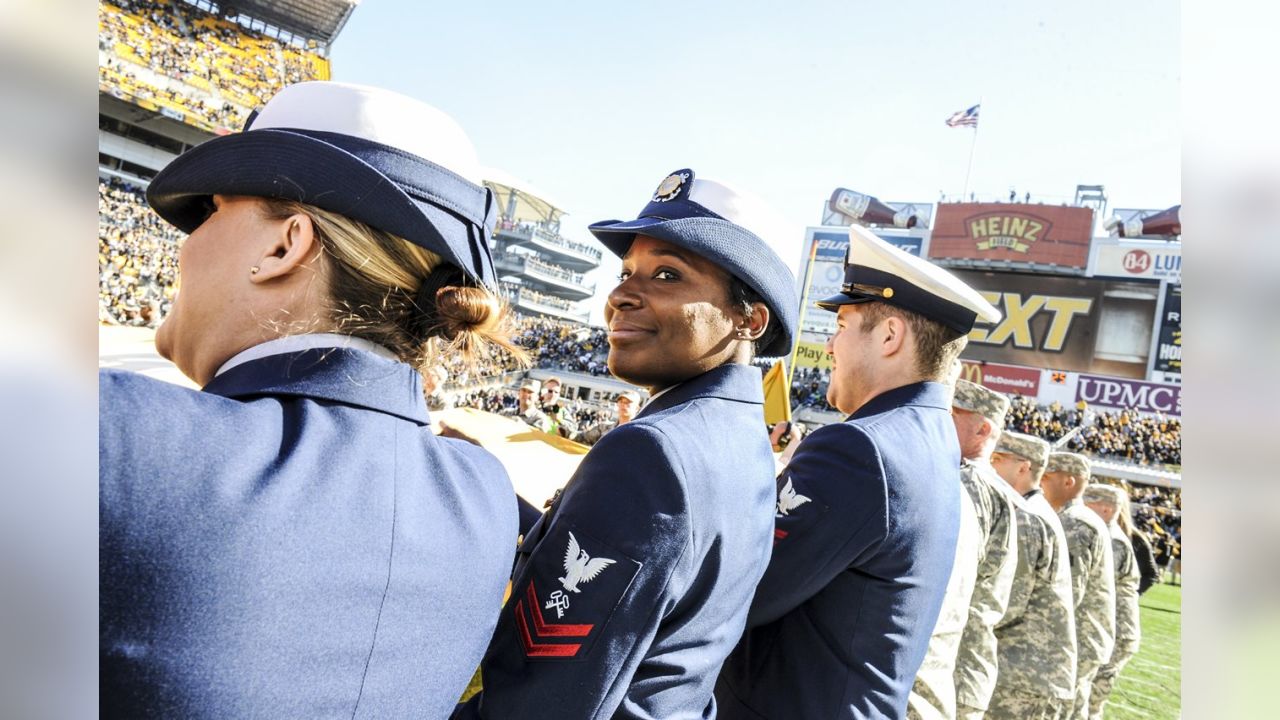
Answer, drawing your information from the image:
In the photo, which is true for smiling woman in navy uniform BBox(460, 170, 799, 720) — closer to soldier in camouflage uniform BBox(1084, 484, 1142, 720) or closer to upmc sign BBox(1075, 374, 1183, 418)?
soldier in camouflage uniform BBox(1084, 484, 1142, 720)

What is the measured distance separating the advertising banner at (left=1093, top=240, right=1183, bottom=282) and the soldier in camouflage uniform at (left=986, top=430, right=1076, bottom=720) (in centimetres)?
3169

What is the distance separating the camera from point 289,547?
33.3 inches

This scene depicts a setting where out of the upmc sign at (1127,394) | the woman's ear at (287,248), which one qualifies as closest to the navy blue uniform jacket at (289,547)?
the woman's ear at (287,248)

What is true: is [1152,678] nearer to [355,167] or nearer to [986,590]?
[986,590]

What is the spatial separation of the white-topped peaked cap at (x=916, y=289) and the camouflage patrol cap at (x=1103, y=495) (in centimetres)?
622

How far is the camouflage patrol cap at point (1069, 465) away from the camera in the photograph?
6690mm

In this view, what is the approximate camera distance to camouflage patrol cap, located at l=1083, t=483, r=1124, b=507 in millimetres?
7836

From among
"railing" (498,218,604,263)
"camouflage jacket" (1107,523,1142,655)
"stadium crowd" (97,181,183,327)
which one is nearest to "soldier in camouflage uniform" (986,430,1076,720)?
"camouflage jacket" (1107,523,1142,655)

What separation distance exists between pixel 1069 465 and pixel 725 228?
607cm

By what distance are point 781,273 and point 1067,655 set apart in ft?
12.6

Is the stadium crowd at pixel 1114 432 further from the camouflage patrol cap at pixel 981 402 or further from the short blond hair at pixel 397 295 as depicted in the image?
the short blond hair at pixel 397 295

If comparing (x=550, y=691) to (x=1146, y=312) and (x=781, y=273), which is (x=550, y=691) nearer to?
(x=781, y=273)

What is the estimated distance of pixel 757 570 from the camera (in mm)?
1606
